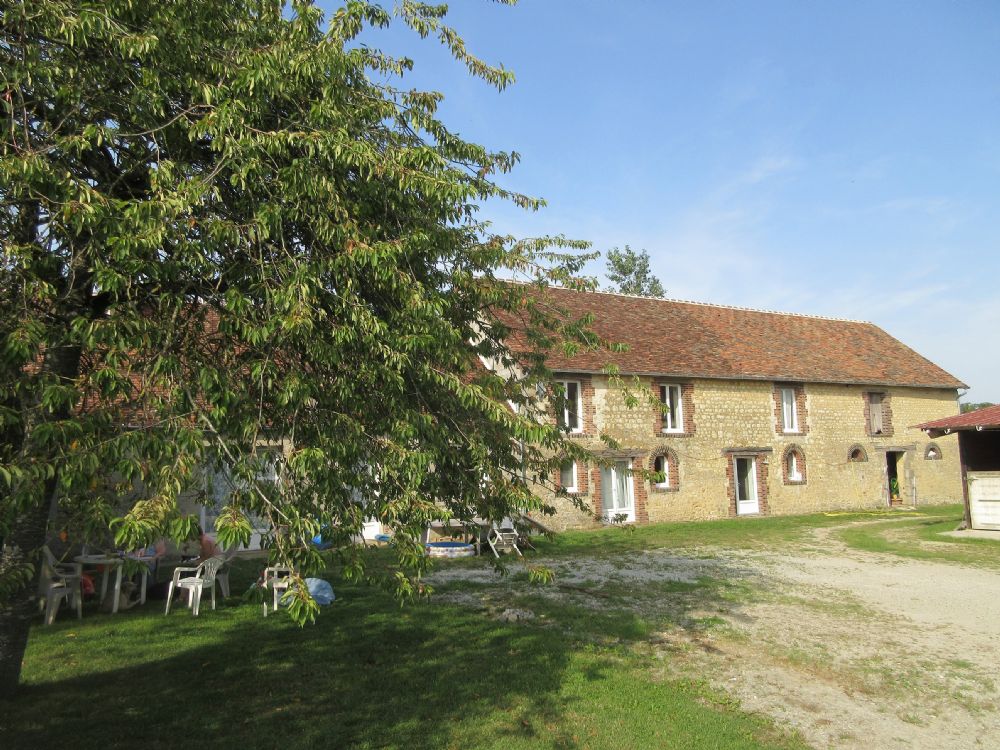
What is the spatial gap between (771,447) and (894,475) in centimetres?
718

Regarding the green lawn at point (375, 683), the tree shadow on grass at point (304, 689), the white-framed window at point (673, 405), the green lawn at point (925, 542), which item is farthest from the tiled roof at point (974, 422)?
the tree shadow on grass at point (304, 689)

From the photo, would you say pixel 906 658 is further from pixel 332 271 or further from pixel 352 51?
pixel 352 51

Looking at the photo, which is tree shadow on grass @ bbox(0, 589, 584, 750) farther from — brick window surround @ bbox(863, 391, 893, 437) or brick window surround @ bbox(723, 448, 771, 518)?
brick window surround @ bbox(863, 391, 893, 437)

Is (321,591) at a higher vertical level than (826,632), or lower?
higher

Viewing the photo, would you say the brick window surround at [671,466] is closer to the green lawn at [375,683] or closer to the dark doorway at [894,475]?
the dark doorway at [894,475]

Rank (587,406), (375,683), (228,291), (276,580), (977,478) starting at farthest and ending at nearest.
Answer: (587,406) < (977,478) < (276,580) < (375,683) < (228,291)

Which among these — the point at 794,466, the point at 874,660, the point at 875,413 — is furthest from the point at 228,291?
the point at 875,413

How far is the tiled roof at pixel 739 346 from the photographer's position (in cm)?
Answer: 2261

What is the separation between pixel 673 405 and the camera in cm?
2255

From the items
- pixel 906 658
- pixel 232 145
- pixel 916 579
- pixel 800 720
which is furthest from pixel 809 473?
pixel 232 145

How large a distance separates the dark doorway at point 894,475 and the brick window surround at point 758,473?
19.8ft

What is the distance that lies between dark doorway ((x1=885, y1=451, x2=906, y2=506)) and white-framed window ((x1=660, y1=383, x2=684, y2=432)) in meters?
9.58

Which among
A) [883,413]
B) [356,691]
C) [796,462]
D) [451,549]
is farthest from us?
[883,413]

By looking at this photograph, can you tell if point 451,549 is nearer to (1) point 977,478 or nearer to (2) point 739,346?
(1) point 977,478
